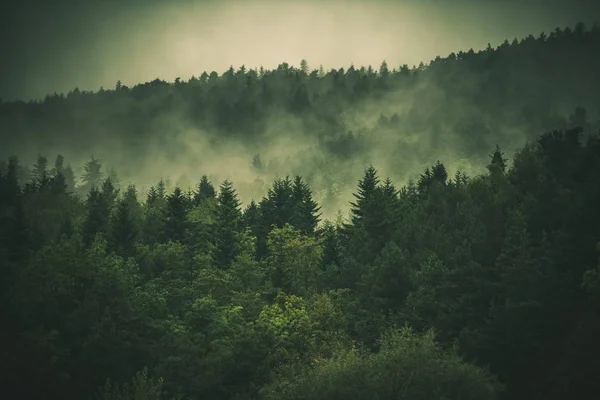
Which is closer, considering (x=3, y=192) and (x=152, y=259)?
(x=152, y=259)

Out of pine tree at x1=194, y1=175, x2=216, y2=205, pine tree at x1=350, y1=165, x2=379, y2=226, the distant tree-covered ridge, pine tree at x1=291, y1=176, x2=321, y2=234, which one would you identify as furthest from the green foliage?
pine tree at x1=194, y1=175, x2=216, y2=205

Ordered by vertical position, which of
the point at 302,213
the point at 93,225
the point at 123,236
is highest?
the point at 93,225

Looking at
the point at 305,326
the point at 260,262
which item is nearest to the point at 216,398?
the point at 305,326

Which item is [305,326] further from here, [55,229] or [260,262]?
[55,229]

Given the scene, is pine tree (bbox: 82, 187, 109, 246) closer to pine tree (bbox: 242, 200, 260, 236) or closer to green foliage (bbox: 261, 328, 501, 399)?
pine tree (bbox: 242, 200, 260, 236)

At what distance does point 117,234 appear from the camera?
242 feet

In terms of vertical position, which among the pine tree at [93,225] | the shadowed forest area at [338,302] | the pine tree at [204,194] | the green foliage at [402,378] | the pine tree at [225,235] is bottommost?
the green foliage at [402,378]

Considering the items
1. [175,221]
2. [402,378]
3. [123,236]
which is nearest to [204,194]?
[175,221]

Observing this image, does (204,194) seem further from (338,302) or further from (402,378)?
(402,378)

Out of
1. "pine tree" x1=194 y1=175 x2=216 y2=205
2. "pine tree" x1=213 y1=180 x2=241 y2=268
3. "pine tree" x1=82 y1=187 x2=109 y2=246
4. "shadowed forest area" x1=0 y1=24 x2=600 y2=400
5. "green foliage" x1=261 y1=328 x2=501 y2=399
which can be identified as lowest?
"green foliage" x1=261 y1=328 x2=501 y2=399

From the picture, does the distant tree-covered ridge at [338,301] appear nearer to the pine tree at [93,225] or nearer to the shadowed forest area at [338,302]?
the shadowed forest area at [338,302]

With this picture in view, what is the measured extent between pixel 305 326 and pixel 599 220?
24.3 m

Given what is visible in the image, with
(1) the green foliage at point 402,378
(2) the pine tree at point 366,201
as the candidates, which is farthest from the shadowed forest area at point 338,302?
(2) the pine tree at point 366,201

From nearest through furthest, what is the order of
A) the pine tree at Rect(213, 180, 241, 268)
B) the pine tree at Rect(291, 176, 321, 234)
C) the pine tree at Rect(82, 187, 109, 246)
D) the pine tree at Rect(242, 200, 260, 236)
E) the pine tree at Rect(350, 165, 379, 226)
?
the pine tree at Rect(350, 165, 379, 226) → the pine tree at Rect(213, 180, 241, 268) → the pine tree at Rect(82, 187, 109, 246) → the pine tree at Rect(291, 176, 321, 234) → the pine tree at Rect(242, 200, 260, 236)
